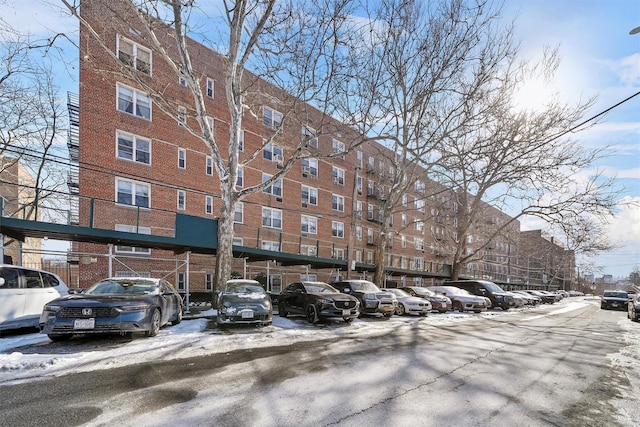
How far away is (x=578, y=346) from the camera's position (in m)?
9.10

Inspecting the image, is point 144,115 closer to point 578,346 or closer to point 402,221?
point 578,346

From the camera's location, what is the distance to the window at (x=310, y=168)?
30.7m

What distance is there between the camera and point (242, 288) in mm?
10992

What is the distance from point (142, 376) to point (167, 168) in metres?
18.1

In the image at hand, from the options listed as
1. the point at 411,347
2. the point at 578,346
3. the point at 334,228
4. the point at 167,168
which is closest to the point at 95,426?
the point at 411,347

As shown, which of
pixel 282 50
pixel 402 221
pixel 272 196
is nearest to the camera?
pixel 282 50

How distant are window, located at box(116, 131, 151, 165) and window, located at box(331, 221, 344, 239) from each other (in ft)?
57.8

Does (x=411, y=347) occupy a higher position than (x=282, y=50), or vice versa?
(x=282, y=50)

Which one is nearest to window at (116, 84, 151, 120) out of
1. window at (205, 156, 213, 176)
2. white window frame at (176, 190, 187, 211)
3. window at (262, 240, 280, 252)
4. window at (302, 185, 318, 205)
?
window at (205, 156, 213, 176)

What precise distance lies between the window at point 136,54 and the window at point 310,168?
14108 mm

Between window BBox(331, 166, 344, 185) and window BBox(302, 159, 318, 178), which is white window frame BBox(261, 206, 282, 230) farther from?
window BBox(331, 166, 344, 185)

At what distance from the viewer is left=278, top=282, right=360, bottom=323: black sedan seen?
11.5 metres

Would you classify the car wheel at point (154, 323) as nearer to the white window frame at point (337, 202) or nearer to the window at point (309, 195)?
the window at point (309, 195)

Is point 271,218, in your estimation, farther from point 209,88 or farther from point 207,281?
point 209,88
